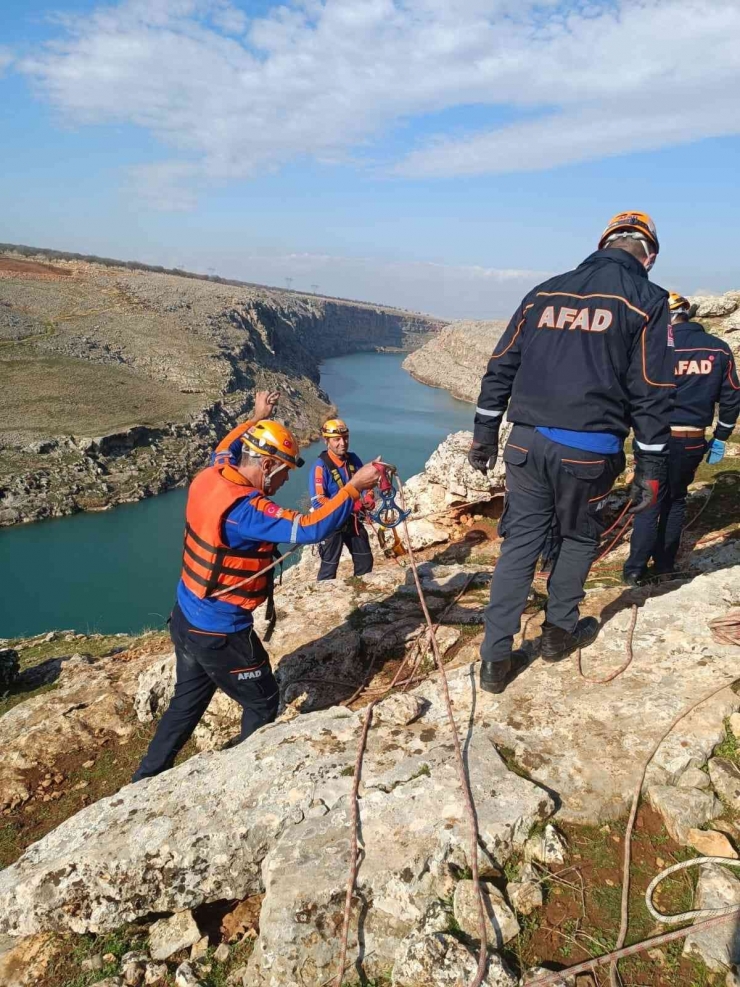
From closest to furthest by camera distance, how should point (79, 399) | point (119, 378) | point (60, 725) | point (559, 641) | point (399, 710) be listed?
1. point (399, 710)
2. point (559, 641)
3. point (60, 725)
4. point (79, 399)
5. point (119, 378)

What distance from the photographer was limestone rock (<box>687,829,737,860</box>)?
9.19ft

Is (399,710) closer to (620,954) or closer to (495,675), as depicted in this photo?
(495,675)

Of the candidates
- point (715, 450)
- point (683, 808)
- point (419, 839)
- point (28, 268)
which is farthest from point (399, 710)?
point (28, 268)

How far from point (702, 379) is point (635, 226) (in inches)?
120

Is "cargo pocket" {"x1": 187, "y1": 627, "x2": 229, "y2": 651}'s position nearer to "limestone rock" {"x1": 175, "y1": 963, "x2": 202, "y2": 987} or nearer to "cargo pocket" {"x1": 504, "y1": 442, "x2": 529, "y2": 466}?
"limestone rock" {"x1": 175, "y1": 963, "x2": 202, "y2": 987}

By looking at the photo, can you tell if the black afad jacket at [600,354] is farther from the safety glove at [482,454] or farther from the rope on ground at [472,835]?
the rope on ground at [472,835]

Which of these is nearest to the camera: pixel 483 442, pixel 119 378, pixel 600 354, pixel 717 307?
pixel 600 354

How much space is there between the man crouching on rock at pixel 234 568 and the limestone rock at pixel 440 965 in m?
2.16

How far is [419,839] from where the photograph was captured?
2.91 m

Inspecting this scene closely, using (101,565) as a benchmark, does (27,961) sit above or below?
above

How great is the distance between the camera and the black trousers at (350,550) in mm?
8094

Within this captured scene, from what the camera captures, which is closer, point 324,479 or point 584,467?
point 584,467

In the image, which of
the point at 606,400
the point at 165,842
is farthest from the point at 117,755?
the point at 606,400

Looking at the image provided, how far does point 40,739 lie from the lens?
5566mm
